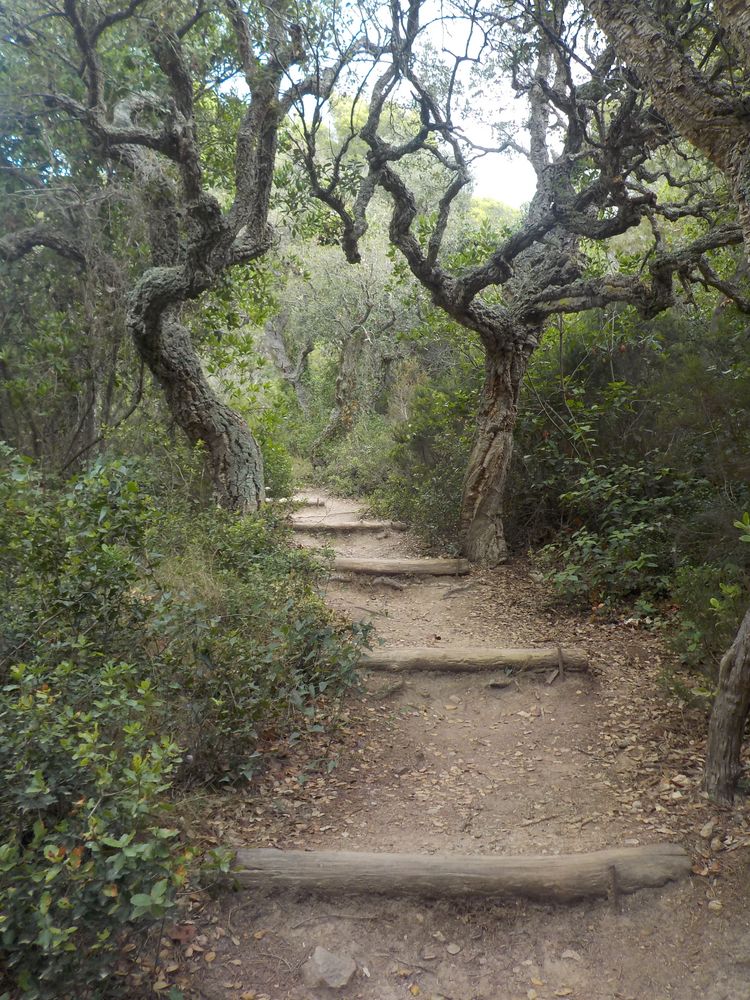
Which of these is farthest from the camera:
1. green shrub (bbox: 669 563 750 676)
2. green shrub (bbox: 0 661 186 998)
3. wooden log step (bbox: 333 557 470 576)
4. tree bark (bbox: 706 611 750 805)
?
wooden log step (bbox: 333 557 470 576)

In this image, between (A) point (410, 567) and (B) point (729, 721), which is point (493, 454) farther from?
(B) point (729, 721)

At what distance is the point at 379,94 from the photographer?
746cm

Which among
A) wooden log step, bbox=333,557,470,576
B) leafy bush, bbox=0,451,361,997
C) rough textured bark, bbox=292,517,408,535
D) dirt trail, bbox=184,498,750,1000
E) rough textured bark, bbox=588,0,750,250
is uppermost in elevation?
rough textured bark, bbox=588,0,750,250

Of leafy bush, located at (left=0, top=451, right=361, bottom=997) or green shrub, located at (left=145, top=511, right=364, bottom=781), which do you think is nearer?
leafy bush, located at (left=0, top=451, right=361, bottom=997)

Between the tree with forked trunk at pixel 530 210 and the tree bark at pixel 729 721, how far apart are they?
3883 millimetres

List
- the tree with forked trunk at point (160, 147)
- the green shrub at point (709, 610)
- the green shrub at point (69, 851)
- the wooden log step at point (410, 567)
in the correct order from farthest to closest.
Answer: the wooden log step at point (410, 567) < the tree with forked trunk at point (160, 147) < the green shrub at point (709, 610) < the green shrub at point (69, 851)

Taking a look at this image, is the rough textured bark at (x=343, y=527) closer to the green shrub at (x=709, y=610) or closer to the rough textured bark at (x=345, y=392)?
the green shrub at (x=709, y=610)

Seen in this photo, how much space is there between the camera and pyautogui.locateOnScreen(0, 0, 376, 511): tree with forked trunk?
6.98 metres

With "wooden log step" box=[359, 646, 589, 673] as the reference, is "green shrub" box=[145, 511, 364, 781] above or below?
above

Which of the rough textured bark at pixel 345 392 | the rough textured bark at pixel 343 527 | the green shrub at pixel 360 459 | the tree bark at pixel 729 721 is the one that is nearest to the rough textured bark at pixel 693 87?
the tree bark at pixel 729 721

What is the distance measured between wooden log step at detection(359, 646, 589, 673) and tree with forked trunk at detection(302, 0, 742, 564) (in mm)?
2612

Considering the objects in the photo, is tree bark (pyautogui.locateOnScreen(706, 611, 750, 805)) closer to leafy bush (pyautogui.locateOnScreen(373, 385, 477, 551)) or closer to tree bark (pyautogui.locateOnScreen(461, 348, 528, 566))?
tree bark (pyautogui.locateOnScreen(461, 348, 528, 566))

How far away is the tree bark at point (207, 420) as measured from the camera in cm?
785

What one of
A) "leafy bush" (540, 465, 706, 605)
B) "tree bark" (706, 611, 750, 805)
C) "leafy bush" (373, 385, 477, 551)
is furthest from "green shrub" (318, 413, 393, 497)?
"tree bark" (706, 611, 750, 805)
